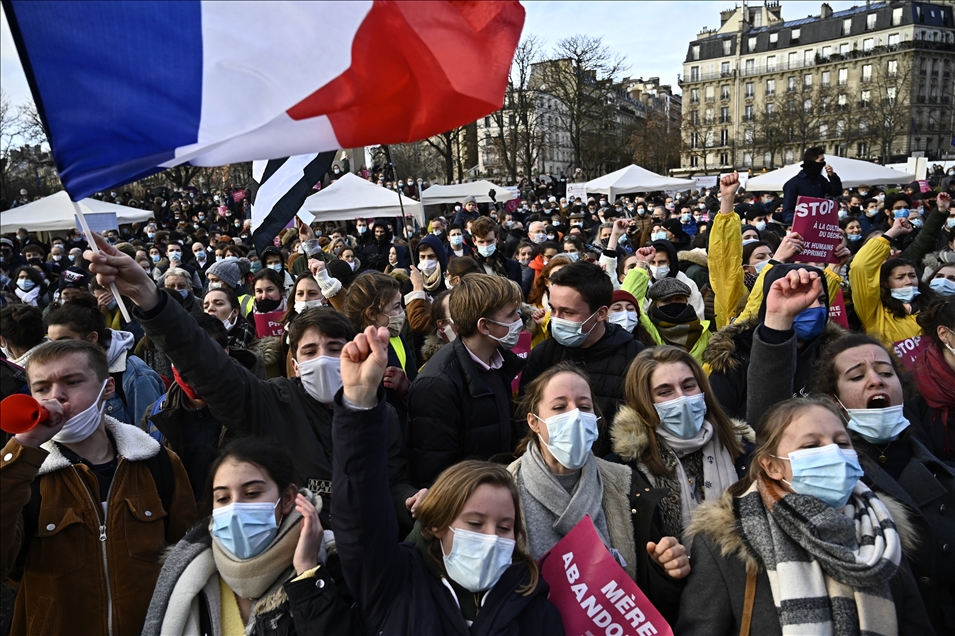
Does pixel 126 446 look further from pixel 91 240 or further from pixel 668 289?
pixel 668 289

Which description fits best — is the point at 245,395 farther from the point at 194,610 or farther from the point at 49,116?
the point at 49,116

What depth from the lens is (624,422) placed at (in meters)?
3.17

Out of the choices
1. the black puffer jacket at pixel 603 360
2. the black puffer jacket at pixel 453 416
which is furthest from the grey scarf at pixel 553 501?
the black puffer jacket at pixel 603 360

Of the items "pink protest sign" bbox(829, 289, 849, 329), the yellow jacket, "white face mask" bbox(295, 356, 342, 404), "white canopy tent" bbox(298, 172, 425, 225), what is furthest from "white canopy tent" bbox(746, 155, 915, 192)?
"white face mask" bbox(295, 356, 342, 404)

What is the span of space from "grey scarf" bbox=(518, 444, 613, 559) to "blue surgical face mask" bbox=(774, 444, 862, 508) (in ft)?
2.38

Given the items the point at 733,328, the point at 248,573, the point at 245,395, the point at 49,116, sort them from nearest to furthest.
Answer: the point at 49,116
the point at 248,573
the point at 245,395
the point at 733,328

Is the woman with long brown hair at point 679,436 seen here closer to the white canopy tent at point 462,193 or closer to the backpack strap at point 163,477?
the backpack strap at point 163,477

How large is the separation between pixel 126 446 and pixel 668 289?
385cm

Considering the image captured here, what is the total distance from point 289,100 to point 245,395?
1.31 metres

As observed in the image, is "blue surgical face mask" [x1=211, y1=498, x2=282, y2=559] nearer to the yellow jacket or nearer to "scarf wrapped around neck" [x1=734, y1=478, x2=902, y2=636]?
"scarf wrapped around neck" [x1=734, y1=478, x2=902, y2=636]

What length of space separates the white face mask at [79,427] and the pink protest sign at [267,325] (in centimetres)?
312

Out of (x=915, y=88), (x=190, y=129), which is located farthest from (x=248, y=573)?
(x=915, y=88)

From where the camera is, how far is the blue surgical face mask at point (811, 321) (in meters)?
4.04

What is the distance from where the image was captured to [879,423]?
9.73 feet
